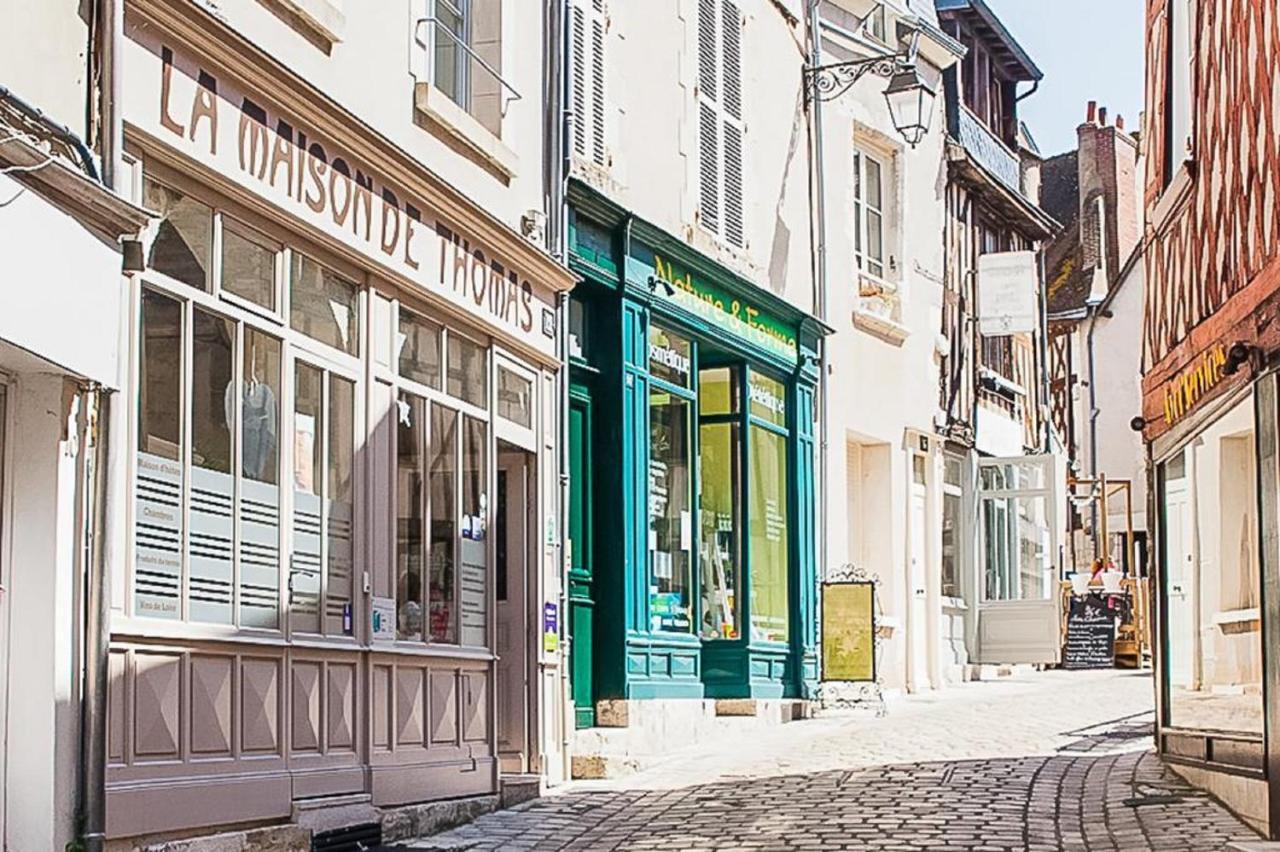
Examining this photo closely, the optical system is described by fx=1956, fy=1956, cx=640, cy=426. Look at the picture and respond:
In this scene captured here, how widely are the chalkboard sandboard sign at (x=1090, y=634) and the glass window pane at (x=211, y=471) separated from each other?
18738 mm

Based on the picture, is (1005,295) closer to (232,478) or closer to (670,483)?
(670,483)

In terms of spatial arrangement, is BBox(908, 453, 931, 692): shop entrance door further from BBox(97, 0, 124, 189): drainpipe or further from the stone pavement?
BBox(97, 0, 124, 189): drainpipe

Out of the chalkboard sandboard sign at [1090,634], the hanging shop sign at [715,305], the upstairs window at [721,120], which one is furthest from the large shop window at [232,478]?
the chalkboard sandboard sign at [1090,634]

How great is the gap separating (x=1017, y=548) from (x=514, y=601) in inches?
561

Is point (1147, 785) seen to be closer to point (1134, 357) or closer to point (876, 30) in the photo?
point (876, 30)

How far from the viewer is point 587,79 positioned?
46.9ft

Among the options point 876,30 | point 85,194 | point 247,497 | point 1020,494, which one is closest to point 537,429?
point 247,497

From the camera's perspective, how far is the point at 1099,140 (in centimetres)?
3991

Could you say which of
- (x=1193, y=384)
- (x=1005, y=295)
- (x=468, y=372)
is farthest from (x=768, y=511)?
(x=1005, y=295)

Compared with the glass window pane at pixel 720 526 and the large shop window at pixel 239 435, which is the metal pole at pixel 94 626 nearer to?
the large shop window at pixel 239 435

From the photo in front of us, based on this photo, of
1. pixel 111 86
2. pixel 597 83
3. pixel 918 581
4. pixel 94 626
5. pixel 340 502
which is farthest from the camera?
pixel 918 581

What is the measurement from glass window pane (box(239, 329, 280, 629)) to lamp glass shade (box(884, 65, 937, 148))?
11863 millimetres

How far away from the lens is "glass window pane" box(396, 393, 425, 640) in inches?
423

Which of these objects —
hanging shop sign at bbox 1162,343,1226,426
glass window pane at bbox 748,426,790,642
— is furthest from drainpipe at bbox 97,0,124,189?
glass window pane at bbox 748,426,790,642
